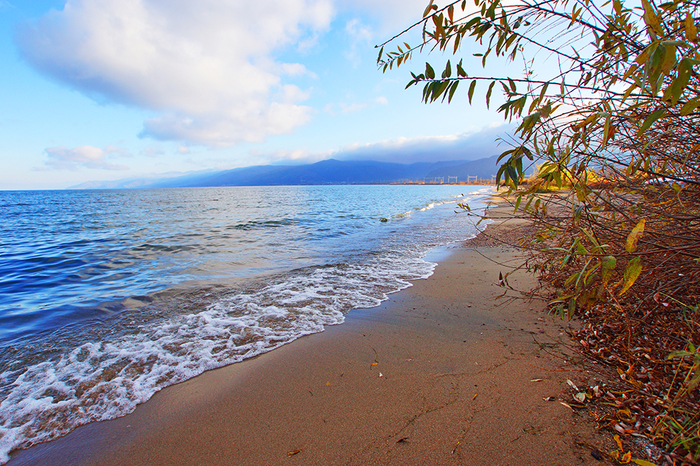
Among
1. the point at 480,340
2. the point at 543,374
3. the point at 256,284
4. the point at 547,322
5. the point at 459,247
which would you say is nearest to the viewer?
the point at 543,374

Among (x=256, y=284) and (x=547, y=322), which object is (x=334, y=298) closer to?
(x=256, y=284)

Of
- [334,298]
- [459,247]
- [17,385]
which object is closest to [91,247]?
[17,385]

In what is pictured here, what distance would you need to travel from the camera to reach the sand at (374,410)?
2152mm

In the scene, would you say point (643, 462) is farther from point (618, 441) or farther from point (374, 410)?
point (374, 410)

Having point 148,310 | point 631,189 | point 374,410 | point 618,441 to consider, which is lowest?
point 148,310

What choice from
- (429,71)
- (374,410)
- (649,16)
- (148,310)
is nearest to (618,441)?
(374,410)

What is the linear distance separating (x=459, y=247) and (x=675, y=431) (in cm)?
835

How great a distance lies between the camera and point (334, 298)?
18.1 ft

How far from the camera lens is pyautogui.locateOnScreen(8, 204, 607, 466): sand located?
7.06ft

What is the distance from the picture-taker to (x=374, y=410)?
2564mm

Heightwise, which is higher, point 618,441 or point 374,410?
point 618,441

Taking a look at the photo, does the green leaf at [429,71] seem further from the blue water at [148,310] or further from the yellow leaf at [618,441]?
the blue water at [148,310]

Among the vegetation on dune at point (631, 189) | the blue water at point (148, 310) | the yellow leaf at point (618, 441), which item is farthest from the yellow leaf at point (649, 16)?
the blue water at point (148, 310)

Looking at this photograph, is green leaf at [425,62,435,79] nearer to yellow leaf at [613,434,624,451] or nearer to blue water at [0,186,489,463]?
yellow leaf at [613,434,624,451]
